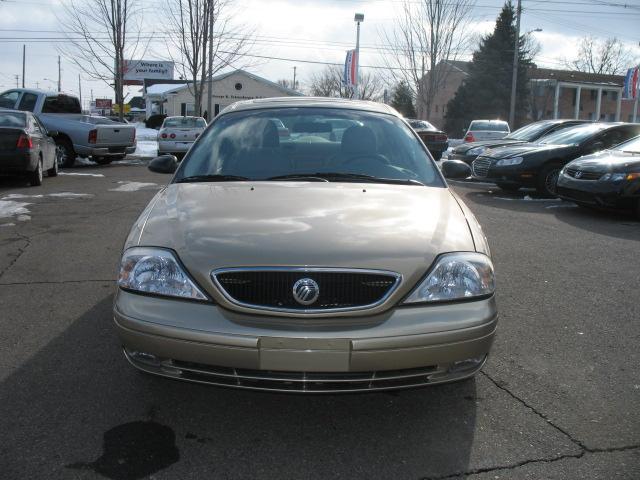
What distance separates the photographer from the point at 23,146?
35.7ft

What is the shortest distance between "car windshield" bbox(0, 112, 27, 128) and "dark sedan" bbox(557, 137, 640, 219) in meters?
9.68

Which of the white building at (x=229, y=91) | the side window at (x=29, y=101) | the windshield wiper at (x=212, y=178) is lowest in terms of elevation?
the windshield wiper at (x=212, y=178)

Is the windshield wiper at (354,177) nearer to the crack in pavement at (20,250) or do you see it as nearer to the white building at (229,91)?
the crack in pavement at (20,250)

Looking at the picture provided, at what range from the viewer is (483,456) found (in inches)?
106

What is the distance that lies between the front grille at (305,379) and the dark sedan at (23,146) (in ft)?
31.6

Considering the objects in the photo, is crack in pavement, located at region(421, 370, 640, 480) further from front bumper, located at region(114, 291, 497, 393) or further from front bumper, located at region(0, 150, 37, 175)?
front bumper, located at region(0, 150, 37, 175)

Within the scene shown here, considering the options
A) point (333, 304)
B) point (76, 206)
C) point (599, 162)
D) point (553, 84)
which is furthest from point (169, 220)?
point (553, 84)

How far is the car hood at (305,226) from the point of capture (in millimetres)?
2686

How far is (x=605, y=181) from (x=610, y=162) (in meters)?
0.35

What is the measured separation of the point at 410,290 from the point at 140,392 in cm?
155

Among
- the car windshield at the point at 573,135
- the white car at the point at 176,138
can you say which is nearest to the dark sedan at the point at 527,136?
the car windshield at the point at 573,135

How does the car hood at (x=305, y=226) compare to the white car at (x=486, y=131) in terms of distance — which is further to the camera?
the white car at (x=486, y=131)

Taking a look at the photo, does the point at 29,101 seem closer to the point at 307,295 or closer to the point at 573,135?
the point at 573,135


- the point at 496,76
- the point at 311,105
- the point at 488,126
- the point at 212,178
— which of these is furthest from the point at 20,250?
the point at 496,76
